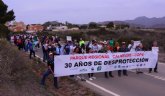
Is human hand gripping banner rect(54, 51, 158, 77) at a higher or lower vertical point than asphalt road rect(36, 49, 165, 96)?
higher

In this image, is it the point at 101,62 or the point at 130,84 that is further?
the point at 101,62

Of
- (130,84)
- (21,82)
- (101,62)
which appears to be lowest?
(130,84)

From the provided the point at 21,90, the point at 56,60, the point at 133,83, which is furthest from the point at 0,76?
the point at 133,83

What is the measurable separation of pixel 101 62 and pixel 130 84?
8.59 feet

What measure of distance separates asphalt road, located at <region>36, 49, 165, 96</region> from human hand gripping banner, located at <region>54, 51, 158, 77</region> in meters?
0.50

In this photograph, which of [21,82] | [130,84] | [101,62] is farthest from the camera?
[101,62]

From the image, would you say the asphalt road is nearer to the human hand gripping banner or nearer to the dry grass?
the human hand gripping banner

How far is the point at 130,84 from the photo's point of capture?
16000 millimetres

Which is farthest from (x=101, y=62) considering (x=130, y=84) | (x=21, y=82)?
(x=21, y=82)

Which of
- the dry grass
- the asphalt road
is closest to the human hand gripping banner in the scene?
the asphalt road

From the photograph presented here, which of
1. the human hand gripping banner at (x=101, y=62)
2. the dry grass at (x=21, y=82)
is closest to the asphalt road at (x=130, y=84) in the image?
the human hand gripping banner at (x=101, y=62)

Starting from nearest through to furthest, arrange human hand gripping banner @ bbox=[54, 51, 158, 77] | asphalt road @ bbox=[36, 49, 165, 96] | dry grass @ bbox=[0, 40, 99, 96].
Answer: dry grass @ bbox=[0, 40, 99, 96], asphalt road @ bbox=[36, 49, 165, 96], human hand gripping banner @ bbox=[54, 51, 158, 77]

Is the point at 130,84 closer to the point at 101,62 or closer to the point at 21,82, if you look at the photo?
the point at 101,62

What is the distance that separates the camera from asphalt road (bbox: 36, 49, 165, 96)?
14.1 meters
